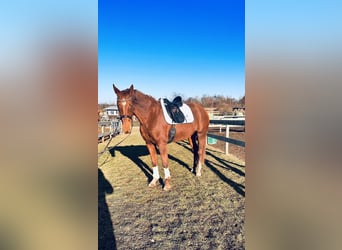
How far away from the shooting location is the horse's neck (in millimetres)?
2770

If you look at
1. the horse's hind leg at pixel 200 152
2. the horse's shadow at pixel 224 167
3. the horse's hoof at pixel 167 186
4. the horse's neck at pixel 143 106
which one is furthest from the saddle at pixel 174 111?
the horse's shadow at pixel 224 167

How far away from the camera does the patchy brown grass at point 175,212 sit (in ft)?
4.70

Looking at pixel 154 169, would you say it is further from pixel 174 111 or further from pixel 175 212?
pixel 175 212

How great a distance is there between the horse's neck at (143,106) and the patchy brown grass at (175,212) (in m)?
0.99

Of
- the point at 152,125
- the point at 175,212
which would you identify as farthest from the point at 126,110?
the point at 175,212

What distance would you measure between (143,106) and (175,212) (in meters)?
1.51

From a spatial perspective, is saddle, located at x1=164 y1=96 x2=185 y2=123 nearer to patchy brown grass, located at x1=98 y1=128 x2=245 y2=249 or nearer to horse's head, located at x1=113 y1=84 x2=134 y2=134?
horse's head, located at x1=113 y1=84 x2=134 y2=134

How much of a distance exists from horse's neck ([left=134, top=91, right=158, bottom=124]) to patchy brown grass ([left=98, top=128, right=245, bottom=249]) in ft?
3.24

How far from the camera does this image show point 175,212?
Answer: 200 centimetres

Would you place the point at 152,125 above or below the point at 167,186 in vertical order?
above

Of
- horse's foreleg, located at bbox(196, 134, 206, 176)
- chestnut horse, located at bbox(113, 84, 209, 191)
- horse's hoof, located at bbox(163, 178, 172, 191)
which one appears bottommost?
horse's hoof, located at bbox(163, 178, 172, 191)

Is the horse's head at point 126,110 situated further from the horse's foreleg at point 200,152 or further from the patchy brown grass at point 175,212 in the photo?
the horse's foreleg at point 200,152

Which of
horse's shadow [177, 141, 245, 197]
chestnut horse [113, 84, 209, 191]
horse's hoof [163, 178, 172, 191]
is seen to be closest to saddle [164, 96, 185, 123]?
chestnut horse [113, 84, 209, 191]
